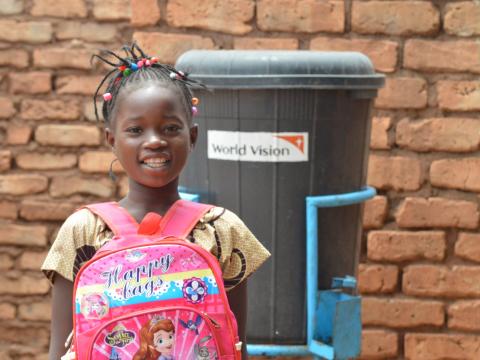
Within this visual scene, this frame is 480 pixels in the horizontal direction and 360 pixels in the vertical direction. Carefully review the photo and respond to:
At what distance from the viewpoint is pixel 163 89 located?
6.53 feet

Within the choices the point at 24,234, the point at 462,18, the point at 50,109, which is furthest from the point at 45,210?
the point at 462,18

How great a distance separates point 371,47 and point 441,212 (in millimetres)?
694

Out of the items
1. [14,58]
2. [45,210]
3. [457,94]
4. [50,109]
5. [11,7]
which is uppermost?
[11,7]

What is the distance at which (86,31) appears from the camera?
3811 millimetres

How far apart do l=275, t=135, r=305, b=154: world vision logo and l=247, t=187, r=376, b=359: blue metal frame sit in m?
0.15

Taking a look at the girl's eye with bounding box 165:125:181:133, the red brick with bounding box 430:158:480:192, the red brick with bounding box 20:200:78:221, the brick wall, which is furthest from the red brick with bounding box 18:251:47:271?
the girl's eye with bounding box 165:125:181:133

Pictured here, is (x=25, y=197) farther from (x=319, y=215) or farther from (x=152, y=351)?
(x=152, y=351)

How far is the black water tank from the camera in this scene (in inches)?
107

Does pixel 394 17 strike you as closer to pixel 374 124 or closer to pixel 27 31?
pixel 374 124

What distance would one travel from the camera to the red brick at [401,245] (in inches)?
145

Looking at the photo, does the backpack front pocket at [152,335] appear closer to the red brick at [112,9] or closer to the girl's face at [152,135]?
the girl's face at [152,135]

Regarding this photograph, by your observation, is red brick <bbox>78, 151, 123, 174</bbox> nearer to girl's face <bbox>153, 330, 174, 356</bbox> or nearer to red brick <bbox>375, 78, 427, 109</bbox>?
red brick <bbox>375, 78, 427, 109</bbox>

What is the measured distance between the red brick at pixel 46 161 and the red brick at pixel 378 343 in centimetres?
138

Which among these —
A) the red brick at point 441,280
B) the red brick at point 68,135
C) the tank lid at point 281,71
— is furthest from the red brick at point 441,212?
the red brick at point 68,135
